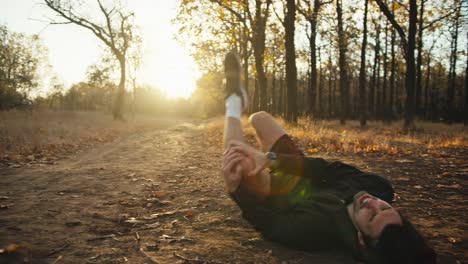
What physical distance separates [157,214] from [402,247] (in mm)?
2344

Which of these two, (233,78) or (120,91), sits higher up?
(120,91)

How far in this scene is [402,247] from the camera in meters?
1.79

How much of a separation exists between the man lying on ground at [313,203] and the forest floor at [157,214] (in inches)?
9.6

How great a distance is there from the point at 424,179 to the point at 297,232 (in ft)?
11.2

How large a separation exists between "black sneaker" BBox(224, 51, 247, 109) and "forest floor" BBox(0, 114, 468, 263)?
1.32m

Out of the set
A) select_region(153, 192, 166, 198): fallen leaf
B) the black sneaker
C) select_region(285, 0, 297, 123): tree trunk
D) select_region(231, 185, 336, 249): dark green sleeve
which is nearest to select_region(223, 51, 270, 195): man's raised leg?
the black sneaker

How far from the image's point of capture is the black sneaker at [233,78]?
2939mm

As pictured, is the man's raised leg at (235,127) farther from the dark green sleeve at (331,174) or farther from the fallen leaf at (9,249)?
the fallen leaf at (9,249)

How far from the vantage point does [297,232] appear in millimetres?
2258

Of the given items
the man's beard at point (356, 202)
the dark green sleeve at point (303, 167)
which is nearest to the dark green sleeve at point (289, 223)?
the man's beard at point (356, 202)

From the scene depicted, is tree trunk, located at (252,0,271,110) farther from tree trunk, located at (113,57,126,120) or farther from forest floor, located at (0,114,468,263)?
tree trunk, located at (113,57,126,120)

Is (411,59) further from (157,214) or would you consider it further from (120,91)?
(120,91)

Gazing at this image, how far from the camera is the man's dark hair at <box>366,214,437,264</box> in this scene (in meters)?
1.77

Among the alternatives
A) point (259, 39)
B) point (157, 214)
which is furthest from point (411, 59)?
point (157, 214)
